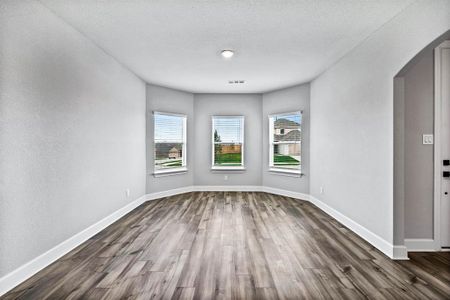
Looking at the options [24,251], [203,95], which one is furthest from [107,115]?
[203,95]

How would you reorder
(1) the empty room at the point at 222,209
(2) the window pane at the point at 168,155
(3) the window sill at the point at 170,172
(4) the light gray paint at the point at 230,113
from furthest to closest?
(4) the light gray paint at the point at 230,113 → (2) the window pane at the point at 168,155 → (3) the window sill at the point at 170,172 → (1) the empty room at the point at 222,209

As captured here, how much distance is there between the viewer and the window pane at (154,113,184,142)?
5.76 metres

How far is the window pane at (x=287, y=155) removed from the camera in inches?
230

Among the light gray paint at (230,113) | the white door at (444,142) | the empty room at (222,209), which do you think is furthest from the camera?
the light gray paint at (230,113)

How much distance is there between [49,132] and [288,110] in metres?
4.85

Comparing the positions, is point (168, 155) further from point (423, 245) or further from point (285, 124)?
point (423, 245)

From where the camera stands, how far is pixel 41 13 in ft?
7.99

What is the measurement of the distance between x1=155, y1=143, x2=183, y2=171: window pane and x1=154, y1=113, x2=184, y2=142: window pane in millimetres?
153

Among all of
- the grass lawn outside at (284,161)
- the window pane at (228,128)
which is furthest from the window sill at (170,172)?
the grass lawn outside at (284,161)

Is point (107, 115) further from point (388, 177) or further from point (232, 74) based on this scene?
point (388, 177)

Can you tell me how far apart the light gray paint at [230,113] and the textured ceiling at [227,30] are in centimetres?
201

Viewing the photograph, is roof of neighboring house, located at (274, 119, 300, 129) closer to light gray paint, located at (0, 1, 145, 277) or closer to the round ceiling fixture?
the round ceiling fixture

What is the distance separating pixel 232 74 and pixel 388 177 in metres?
3.18

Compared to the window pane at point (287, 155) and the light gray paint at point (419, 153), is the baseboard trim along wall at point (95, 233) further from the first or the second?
the window pane at point (287, 155)
